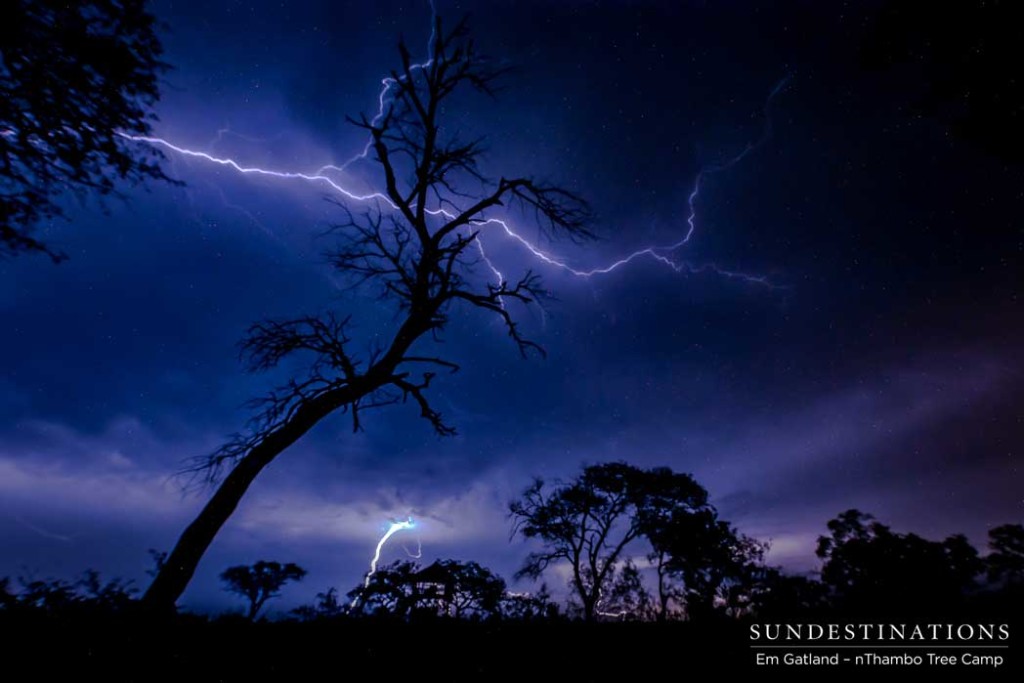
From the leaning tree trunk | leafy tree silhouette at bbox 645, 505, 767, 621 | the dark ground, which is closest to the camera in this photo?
the dark ground

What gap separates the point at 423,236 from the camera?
8.18m

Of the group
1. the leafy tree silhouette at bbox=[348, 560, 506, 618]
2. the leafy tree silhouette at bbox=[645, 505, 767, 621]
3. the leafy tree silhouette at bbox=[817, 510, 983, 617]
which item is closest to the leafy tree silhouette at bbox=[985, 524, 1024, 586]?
the leafy tree silhouette at bbox=[817, 510, 983, 617]

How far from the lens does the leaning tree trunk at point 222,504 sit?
16.5 feet

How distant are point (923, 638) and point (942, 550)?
46.8m

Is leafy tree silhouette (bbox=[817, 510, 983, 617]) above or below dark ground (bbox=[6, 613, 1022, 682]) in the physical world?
above

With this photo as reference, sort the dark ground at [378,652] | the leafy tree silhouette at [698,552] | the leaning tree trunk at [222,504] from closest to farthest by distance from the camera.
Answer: the dark ground at [378,652], the leaning tree trunk at [222,504], the leafy tree silhouette at [698,552]

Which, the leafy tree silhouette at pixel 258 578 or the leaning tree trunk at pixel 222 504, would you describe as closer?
the leaning tree trunk at pixel 222 504

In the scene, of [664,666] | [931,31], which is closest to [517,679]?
[664,666]

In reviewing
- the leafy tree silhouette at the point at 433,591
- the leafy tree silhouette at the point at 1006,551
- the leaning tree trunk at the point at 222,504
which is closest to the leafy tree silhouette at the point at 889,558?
the leafy tree silhouette at the point at 1006,551

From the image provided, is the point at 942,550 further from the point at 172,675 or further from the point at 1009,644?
the point at 172,675

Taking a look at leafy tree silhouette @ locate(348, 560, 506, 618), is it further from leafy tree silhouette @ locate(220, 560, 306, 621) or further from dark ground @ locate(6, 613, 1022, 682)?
leafy tree silhouette @ locate(220, 560, 306, 621)

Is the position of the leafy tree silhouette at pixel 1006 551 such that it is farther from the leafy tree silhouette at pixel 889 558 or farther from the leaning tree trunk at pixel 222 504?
the leaning tree trunk at pixel 222 504

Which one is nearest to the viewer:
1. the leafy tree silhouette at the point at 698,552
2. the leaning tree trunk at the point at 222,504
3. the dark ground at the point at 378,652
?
the dark ground at the point at 378,652

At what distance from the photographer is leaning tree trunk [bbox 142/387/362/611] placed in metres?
5.03
